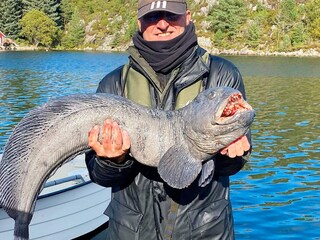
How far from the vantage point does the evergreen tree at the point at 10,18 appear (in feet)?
394

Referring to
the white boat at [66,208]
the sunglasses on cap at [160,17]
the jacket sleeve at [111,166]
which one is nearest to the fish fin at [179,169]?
the jacket sleeve at [111,166]

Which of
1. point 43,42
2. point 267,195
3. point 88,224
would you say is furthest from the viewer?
point 43,42

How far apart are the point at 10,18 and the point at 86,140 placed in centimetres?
12528

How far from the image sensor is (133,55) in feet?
14.3

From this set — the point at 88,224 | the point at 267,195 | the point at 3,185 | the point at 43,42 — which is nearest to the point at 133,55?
the point at 3,185

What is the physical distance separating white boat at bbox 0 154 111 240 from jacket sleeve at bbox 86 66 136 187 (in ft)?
15.9

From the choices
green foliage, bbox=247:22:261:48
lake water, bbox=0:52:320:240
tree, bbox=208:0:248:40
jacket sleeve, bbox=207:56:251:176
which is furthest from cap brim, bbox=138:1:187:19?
tree, bbox=208:0:248:40

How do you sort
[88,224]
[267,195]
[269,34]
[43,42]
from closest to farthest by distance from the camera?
1. [88,224]
2. [267,195]
3. [269,34]
4. [43,42]

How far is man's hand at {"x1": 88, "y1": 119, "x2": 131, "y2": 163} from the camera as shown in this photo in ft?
13.0

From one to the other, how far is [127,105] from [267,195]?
11.4m

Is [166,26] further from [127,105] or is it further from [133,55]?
[127,105]

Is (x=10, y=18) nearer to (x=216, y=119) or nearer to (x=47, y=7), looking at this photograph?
(x=47, y=7)

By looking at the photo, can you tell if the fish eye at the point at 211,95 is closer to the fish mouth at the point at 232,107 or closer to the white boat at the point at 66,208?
the fish mouth at the point at 232,107

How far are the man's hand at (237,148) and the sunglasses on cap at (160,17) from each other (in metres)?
1.14
